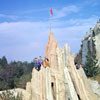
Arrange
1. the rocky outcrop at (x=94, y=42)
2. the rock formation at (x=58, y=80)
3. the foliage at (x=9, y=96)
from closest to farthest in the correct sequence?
the rock formation at (x=58, y=80) → the foliage at (x=9, y=96) → the rocky outcrop at (x=94, y=42)

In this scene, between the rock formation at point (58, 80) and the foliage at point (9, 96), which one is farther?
the foliage at point (9, 96)

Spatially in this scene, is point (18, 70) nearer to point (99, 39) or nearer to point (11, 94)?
point (99, 39)

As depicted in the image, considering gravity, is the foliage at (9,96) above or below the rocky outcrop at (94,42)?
below

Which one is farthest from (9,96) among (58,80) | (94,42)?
(94,42)

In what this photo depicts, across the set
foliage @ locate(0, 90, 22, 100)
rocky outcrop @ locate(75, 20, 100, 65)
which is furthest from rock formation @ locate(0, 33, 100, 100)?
rocky outcrop @ locate(75, 20, 100, 65)

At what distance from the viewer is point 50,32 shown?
1357cm

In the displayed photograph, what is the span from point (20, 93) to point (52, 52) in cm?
326

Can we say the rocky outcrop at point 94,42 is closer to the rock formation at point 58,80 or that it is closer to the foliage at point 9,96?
the rock formation at point 58,80

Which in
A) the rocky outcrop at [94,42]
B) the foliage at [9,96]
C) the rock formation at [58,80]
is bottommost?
the foliage at [9,96]

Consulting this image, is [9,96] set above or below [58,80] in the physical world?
below

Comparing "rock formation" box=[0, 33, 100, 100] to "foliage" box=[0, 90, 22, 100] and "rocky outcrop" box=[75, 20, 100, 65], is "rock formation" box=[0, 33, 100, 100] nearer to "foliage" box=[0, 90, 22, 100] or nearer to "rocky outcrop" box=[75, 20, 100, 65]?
"foliage" box=[0, 90, 22, 100]

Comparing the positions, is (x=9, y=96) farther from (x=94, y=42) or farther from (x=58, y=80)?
(x=94, y=42)

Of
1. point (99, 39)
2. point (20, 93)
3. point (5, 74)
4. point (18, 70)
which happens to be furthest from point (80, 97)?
point (18, 70)

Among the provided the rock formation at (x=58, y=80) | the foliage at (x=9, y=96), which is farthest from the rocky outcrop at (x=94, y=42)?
the foliage at (x=9, y=96)
